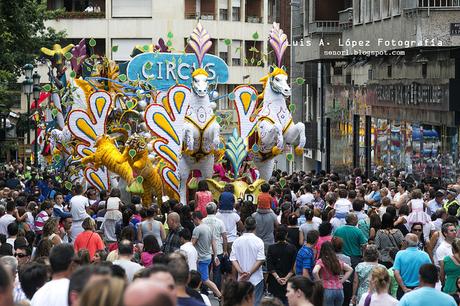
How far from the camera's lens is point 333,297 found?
14.8 m

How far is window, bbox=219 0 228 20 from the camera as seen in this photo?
6938 centimetres

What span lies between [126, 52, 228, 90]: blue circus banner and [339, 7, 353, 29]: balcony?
11071 millimetres

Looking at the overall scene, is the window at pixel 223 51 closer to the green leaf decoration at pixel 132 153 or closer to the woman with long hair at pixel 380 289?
the green leaf decoration at pixel 132 153

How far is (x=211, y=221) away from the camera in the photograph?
711 inches

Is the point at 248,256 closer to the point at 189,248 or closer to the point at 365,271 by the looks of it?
the point at 189,248

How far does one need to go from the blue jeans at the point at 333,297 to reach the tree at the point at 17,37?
21586 mm

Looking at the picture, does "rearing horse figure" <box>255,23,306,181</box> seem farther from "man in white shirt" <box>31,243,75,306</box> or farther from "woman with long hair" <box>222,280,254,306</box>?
"woman with long hair" <box>222,280,254,306</box>

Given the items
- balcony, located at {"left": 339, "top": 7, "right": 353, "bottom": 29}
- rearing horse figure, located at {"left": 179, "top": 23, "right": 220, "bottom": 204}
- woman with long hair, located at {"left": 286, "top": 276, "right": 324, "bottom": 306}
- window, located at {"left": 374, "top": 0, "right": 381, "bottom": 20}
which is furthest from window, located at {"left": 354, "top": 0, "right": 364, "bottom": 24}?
woman with long hair, located at {"left": 286, "top": 276, "right": 324, "bottom": 306}

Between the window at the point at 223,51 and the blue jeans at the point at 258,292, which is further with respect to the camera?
the window at the point at 223,51

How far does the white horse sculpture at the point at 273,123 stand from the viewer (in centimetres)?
2878

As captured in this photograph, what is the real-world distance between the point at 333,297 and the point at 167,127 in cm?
1411

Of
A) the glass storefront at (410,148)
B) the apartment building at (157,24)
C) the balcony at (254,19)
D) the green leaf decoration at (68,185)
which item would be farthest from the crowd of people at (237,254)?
the balcony at (254,19)

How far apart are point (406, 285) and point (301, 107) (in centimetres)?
4357

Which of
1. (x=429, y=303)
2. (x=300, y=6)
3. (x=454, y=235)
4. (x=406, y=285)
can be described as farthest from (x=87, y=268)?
(x=300, y=6)
